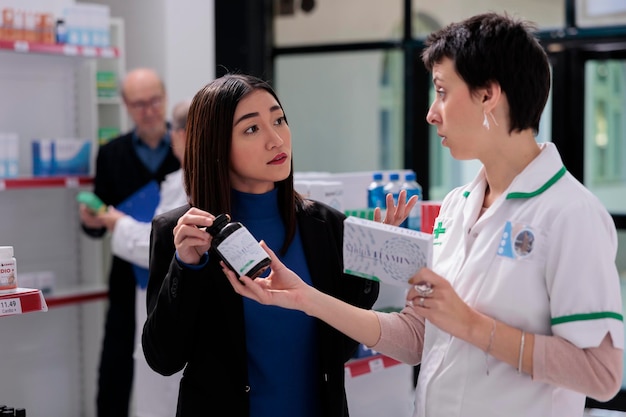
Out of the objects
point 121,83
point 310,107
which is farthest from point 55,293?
point 310,107

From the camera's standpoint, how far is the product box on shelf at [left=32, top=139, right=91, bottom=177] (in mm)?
4523

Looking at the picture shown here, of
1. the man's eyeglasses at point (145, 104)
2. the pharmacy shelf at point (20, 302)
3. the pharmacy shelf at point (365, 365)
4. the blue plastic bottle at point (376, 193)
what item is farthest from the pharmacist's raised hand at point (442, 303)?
the man's eyeglasses at point (145, 104)

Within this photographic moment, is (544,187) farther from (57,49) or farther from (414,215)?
(57,49)

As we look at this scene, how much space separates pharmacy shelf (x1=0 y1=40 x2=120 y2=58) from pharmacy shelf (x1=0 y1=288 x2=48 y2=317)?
2.62 m

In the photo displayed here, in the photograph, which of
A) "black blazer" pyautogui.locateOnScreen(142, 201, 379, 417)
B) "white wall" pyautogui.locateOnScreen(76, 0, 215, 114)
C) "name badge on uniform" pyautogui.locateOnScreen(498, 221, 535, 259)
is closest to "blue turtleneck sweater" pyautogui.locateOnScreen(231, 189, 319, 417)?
"black blazer" pyautogui.locateOnScreen(142, 201, 379, 417)

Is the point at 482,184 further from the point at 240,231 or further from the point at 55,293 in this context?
the point at 55,293

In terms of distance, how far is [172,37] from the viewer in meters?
5.58

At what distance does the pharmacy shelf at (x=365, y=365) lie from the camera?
10.7ft

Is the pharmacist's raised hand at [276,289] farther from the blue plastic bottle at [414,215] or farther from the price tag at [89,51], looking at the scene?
the price tag at [89,51]

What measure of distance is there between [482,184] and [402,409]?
1896 mm

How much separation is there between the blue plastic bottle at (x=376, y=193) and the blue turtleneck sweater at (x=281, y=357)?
1.42m

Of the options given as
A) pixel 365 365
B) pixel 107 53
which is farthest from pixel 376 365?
pixel 107 53

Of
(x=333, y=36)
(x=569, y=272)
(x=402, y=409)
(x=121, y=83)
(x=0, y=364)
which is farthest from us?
(x=333, y=36)

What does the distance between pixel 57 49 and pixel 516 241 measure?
3498 millimetres
